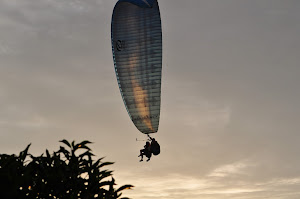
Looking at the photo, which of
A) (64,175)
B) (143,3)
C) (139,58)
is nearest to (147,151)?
(139,58)

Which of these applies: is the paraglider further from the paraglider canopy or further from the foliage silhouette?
the foliage silhouette

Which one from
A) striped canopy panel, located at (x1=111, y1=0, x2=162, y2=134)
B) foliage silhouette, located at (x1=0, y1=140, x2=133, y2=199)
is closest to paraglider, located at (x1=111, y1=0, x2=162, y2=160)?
striped canopy panel, located at (x1=111, y1=0, x2=162, y2=134)

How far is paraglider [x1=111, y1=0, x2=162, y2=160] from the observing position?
59.7 meters

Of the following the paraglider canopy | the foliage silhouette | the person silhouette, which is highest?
the paraglider canopy

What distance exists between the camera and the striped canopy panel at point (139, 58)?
59719 mm

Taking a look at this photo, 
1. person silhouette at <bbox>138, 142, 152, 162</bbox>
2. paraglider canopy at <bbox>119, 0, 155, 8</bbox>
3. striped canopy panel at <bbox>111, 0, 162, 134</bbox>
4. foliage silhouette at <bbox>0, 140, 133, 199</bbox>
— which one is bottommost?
foliage silhouette at <bbox>0, 140, 133, 199</bbox>

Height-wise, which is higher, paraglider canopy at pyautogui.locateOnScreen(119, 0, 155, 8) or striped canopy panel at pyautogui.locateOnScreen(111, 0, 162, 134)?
paraglider canopy at pyautogui.locateOnScreen(119, 0, 155, 8)

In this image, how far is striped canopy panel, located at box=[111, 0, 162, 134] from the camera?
196ft

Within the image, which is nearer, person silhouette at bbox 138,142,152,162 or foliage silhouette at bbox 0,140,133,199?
foliage silhouette at bbox 0,140,133,199

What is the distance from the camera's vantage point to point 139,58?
60.2m

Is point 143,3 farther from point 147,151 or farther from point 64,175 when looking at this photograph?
point 64,175

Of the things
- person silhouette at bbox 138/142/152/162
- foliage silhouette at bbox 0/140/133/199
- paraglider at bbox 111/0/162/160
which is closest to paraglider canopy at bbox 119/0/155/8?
paraglider at bbox 111/0/162/160

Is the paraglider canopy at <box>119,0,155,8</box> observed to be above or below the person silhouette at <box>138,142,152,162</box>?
above

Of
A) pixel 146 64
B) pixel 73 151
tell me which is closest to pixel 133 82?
pixel 146 64
